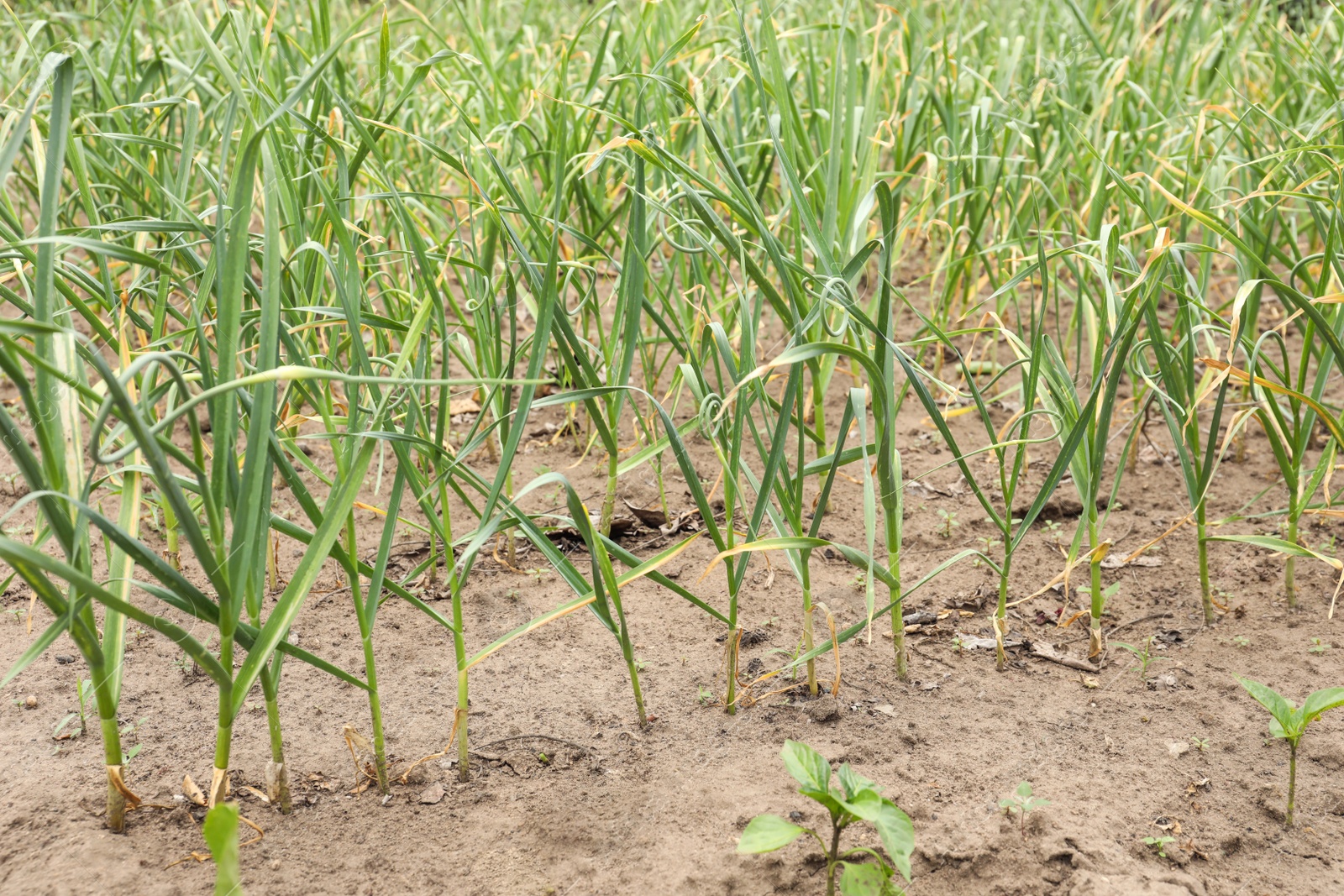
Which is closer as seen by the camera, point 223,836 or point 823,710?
point 223,836

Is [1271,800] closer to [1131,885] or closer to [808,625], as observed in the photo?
[1131,885]

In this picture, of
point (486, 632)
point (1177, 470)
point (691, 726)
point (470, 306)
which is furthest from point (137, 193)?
point (1177, 470)

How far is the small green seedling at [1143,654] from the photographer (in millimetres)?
1561

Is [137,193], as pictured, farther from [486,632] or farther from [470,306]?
[486,632]

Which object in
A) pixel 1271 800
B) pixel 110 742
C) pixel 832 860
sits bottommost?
pixel 1271 800

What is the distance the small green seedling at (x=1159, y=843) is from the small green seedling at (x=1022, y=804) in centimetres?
12

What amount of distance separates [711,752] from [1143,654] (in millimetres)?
663

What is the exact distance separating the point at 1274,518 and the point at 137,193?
2.09m

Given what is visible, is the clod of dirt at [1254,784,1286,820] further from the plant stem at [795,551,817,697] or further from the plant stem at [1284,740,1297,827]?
the plant stem at [795,551,817,697]

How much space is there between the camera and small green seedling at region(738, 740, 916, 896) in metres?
1.06

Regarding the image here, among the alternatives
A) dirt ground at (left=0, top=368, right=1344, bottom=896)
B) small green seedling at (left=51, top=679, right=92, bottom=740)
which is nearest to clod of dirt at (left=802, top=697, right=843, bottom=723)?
dirt ground at (left=0, top=368, right=1344, bottom=896)

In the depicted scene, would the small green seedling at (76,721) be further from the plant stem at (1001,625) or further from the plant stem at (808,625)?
the plant stem at (1001,625)

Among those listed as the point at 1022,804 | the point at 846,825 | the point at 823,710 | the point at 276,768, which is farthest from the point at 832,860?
the point at 276,768

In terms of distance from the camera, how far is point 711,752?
1.43 meters
